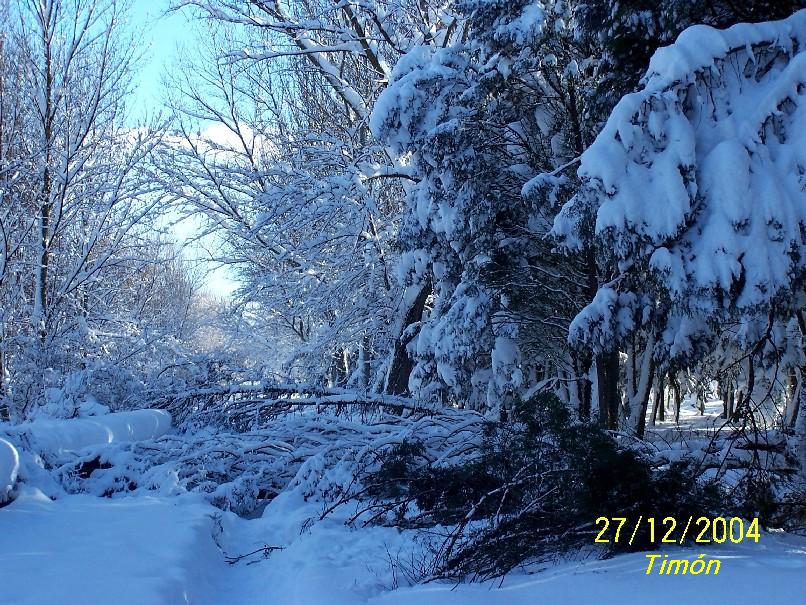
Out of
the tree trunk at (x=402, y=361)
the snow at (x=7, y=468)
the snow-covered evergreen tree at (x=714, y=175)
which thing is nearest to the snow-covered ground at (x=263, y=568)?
the snow at (x=7, y=468)

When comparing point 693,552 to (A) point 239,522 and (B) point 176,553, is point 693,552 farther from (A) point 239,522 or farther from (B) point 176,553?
(A) point 239,522

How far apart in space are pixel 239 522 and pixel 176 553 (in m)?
2.04

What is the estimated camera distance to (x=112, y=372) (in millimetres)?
10344

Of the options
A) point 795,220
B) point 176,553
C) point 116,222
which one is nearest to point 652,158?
point 795,220

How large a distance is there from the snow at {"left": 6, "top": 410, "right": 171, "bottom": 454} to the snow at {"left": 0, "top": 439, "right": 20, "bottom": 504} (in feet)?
3.45

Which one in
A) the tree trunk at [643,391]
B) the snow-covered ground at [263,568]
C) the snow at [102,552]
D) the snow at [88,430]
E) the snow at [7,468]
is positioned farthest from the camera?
the tree trunk at [643,391]

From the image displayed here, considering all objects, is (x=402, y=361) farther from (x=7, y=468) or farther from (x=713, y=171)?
(x=713, y=171)

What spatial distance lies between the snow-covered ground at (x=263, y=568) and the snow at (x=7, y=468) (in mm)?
141

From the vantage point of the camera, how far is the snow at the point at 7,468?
15.7 feet

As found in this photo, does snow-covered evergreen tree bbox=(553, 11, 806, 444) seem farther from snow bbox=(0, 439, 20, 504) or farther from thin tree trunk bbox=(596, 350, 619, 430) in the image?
snow bbox=(0, 439, 20, 504)

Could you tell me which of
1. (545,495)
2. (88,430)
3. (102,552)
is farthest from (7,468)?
(545,495)

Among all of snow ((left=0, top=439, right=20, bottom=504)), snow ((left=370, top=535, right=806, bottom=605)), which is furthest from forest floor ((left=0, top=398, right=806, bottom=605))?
snow ((left=0, top=439, right=20, bottom=504))

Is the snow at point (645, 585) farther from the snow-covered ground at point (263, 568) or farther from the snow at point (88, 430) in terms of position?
the snow at point (88, 430)

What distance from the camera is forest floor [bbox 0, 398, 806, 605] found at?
131 inches
